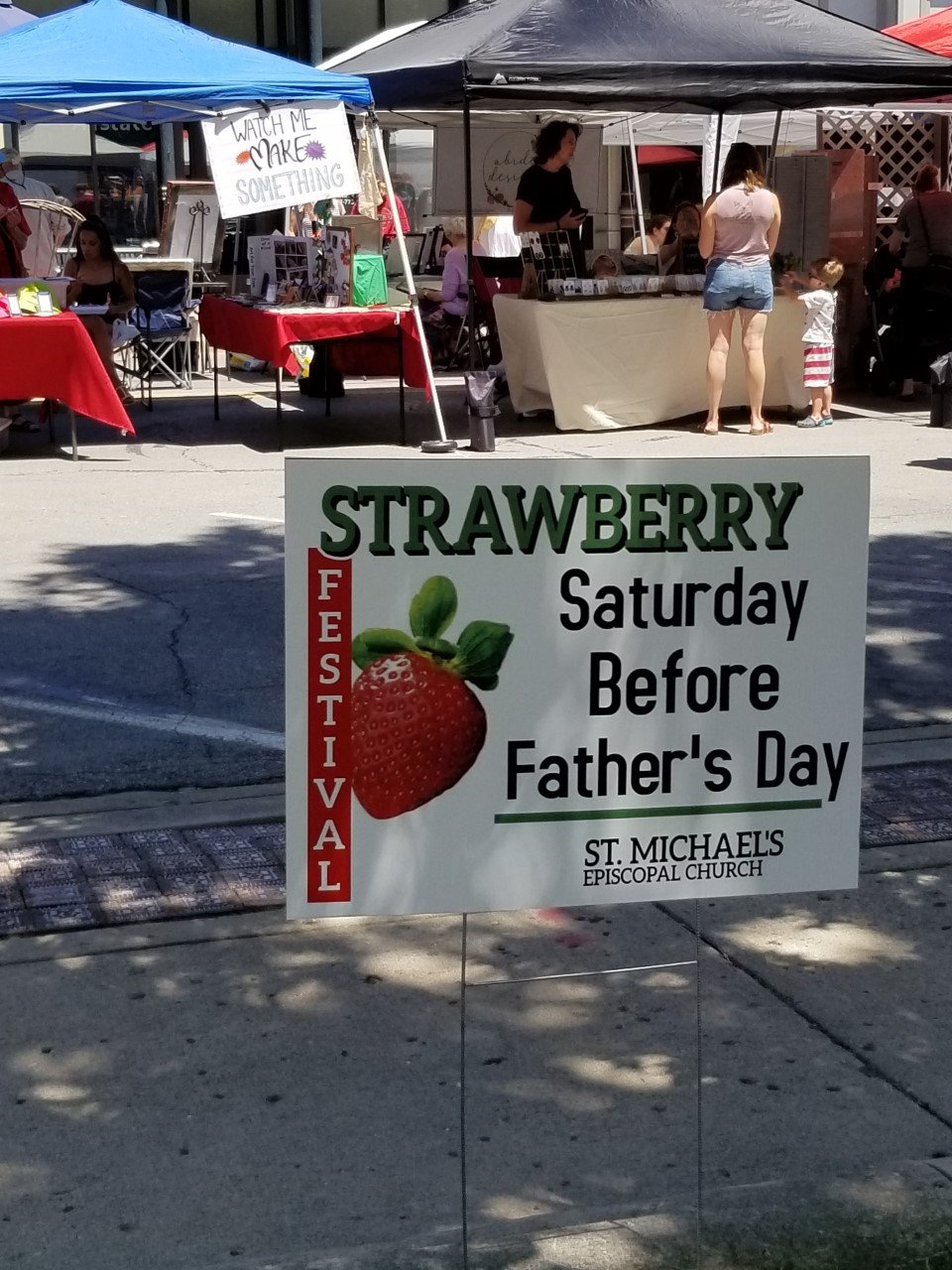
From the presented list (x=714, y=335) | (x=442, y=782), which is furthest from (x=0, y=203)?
(x=442, y=782)

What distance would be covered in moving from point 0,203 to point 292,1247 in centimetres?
1259

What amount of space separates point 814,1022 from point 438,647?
156cm

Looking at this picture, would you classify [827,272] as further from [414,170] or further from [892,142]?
[414,170]

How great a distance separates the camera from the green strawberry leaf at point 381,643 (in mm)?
2924

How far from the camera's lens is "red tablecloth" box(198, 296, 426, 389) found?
12000 mm

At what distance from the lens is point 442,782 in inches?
119

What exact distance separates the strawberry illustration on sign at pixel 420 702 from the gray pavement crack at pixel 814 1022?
64 cm

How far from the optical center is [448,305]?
16.8 m

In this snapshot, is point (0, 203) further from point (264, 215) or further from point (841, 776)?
point (841, 776)

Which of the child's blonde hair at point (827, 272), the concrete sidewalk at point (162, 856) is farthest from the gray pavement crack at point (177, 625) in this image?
the child's blonde hair at point (827, 272)

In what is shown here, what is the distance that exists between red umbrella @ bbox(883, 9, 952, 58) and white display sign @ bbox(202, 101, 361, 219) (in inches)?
215

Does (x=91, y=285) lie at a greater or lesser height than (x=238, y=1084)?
Answer: greater

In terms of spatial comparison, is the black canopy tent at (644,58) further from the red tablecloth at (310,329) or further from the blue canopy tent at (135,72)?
the blue canopy tent at (135,72)

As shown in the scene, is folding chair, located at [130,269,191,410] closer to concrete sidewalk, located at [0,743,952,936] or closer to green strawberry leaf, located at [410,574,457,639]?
concrete sidewalk, located at [0,743,952,936]
